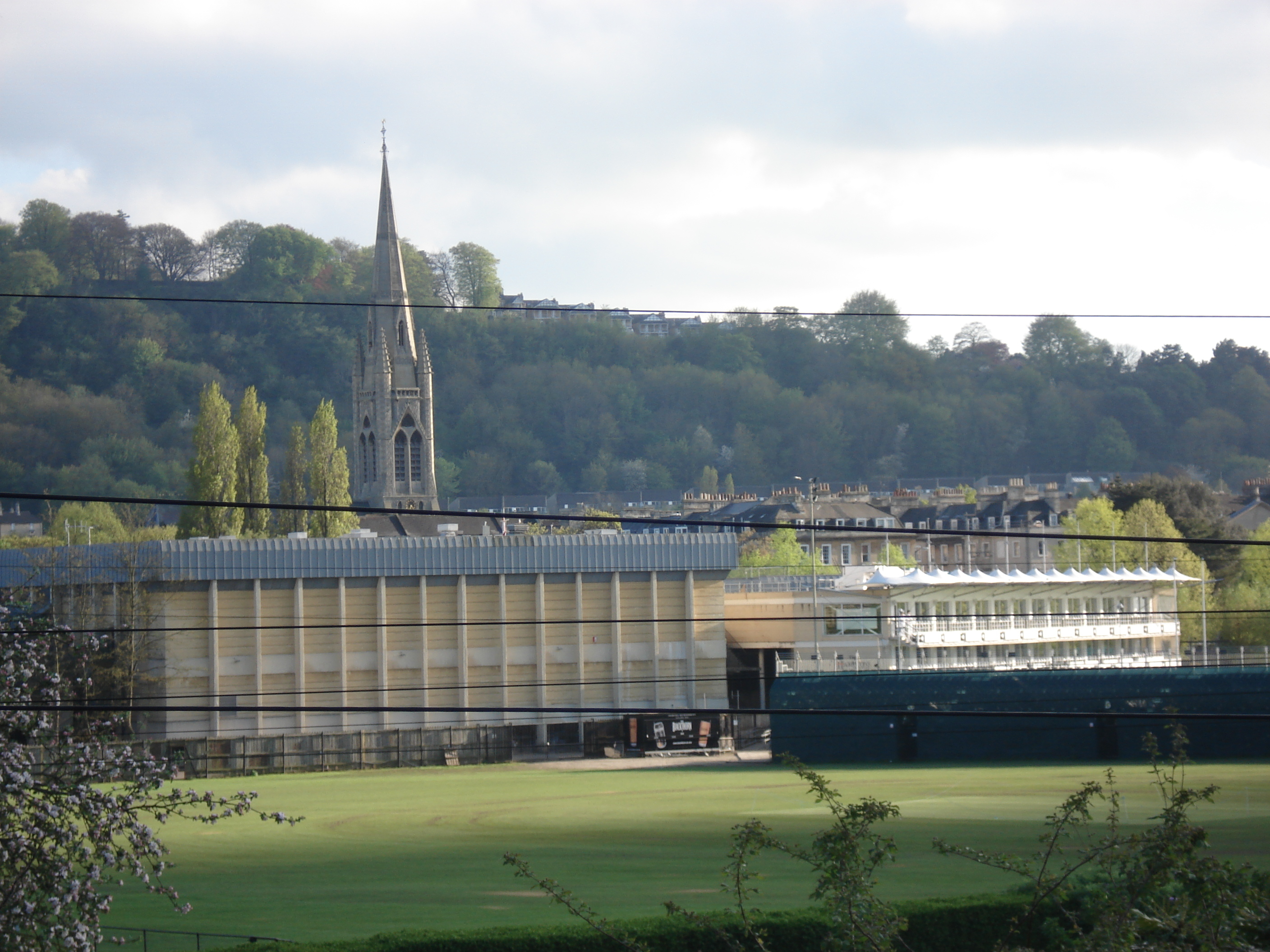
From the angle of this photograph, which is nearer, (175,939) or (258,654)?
(175,939)

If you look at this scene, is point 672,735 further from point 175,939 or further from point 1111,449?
point 1111,449

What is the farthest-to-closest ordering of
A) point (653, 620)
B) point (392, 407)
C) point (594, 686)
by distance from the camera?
point (392, 407)
point (594, 686)
point (653, 620)

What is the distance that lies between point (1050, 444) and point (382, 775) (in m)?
130

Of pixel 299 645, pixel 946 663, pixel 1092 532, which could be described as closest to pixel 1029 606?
pixel 946 663

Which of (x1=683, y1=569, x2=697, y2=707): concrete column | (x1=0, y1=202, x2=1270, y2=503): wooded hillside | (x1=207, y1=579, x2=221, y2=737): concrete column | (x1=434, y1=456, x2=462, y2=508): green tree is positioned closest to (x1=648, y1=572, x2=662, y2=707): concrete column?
(x1=683, y1=569, x2=697, y2=707): concrete column

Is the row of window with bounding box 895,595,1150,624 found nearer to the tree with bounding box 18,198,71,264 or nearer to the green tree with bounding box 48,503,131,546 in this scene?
the green tree with bounding box 48,503,131,546

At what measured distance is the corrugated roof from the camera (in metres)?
48.7

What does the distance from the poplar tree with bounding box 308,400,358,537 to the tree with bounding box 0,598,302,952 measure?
60.4m

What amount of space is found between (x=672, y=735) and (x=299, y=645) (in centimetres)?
1360

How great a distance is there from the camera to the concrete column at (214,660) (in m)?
47.6

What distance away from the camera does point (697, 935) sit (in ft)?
53.4

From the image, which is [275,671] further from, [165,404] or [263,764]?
[165,404]

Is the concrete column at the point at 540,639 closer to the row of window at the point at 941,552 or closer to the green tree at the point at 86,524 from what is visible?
the green tree at the point at 86,524

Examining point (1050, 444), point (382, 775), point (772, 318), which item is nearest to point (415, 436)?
point (382, 775)
